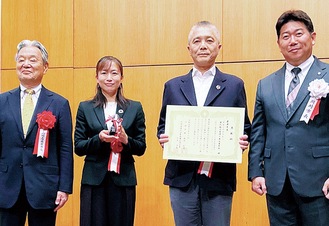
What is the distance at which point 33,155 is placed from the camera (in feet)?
8.73

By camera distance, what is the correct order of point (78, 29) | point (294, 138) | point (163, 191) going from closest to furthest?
point (294, 138)
point (163, 191)
point (78, 29)

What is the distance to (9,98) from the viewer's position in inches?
108

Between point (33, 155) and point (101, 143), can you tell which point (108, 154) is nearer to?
point (101, 143)

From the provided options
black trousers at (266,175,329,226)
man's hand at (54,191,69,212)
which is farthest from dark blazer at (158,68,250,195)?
man's hand at (54,191,69,212)

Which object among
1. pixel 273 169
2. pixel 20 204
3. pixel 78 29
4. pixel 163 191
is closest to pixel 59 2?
pixel 78 29

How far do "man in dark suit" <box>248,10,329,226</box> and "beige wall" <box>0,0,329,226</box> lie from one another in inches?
43.5

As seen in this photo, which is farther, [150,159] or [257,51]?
[150,159]

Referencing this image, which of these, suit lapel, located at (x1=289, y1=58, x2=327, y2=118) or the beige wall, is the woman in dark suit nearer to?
suit lapel, located at (x1=289, y1=58, x2=327, y2=118)

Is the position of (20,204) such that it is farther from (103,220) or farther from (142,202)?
(142,202)

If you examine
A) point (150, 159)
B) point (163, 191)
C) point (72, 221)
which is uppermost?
point (150, 159)

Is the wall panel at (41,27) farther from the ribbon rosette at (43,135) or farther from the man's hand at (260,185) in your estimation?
the man's hand at (260,185)

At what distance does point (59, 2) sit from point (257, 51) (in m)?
1.82

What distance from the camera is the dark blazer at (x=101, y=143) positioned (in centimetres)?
278

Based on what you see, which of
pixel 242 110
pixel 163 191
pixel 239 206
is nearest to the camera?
pixel 242 110
